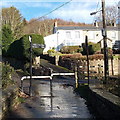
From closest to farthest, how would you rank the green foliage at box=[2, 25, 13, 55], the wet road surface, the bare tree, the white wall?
the wet road surface < the green foliage at box=[2, 25, 13, 55] < the white wall < the bare tree

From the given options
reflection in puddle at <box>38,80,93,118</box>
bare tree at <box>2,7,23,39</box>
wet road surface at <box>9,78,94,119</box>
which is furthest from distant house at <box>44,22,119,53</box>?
wet road surface at <box>9,78,94,119</box>

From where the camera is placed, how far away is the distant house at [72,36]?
44.8 meters

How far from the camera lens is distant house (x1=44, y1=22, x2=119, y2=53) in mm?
44781

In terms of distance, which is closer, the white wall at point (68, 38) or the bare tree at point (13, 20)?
the white wall at point (68, 38)

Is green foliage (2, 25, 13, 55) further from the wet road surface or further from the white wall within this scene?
the wet road surface

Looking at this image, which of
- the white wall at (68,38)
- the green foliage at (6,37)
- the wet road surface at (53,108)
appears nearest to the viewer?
the wet road surface at (53,108)

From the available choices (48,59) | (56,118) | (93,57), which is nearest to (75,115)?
(56,118)

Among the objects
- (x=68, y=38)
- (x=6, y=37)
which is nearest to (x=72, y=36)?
(x=68, y=38)

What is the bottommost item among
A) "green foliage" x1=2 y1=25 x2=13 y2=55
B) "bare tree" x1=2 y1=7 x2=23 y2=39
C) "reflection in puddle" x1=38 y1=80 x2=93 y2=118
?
"reflection in puddle" x1=38 y1=80 x2=93 y2=118

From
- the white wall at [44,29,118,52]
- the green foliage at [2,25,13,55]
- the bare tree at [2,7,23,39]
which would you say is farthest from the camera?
the bare tree at [2,7,23,39]

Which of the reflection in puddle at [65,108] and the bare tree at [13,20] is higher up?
the bare tree at [13,20]

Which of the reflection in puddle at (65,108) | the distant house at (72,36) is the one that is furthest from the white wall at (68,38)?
the reflection in puddle at (65,108)

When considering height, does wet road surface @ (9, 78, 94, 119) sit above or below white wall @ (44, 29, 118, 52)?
below

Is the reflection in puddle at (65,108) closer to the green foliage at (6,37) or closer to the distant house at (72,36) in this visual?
the green foliage at (6,37)
